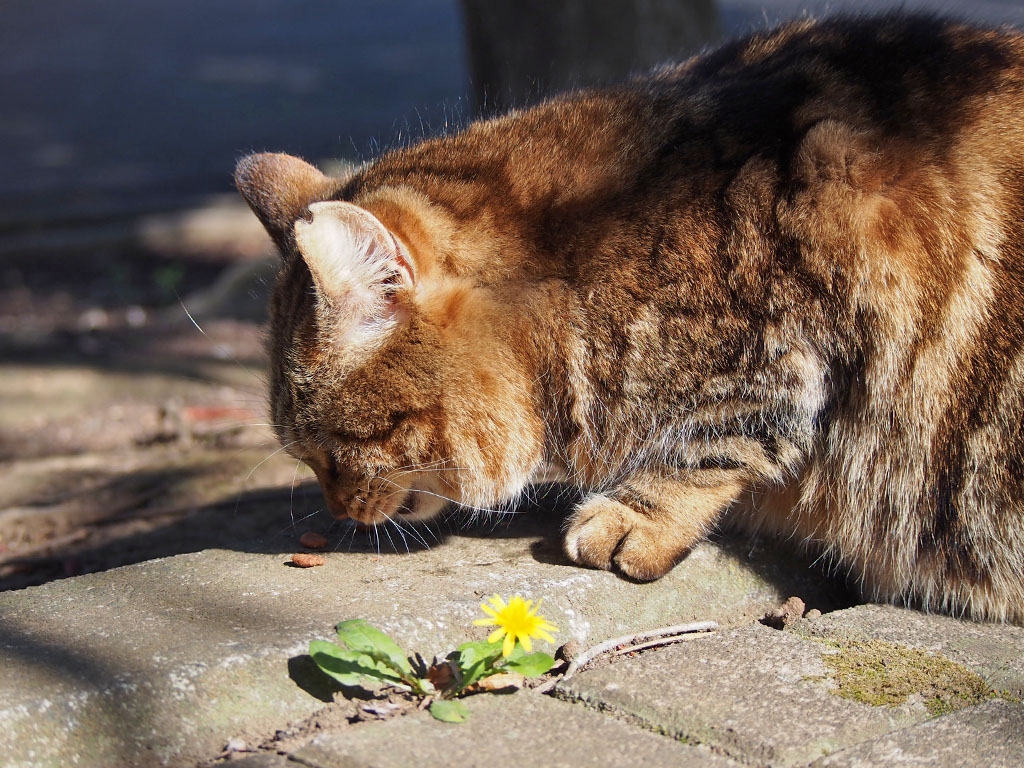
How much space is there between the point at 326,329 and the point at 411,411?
0.28 meters

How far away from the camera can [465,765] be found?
5.67 ft

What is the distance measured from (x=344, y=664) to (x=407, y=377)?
2.60 feet

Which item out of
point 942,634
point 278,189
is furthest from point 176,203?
point 942,634

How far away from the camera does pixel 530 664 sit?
2.02 metres

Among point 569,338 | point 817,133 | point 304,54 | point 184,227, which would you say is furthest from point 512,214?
point 304,54

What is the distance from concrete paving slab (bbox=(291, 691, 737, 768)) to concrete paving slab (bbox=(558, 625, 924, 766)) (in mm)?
60

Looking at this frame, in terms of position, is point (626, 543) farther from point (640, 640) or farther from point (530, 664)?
point (530, 664)

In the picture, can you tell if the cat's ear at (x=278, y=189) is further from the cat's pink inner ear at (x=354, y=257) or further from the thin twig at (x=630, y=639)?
the thin twig at (x=630, y=639)

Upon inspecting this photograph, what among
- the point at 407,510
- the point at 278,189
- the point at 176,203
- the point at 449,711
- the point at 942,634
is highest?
the point at 176,203

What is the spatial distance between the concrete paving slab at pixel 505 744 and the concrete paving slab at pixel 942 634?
65 centimetres

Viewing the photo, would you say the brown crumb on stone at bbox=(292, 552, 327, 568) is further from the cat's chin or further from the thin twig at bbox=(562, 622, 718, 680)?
the thin twig at bbox=(562, 622, 718, 680)

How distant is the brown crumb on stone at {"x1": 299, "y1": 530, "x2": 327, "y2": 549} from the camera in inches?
106

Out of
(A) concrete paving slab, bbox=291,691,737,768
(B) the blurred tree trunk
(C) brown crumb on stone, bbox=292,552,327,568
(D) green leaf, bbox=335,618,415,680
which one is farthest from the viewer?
(B) the blurred tree trunk

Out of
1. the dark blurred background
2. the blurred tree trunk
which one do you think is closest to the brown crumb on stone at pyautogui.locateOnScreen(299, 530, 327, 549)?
the dark blurred background
